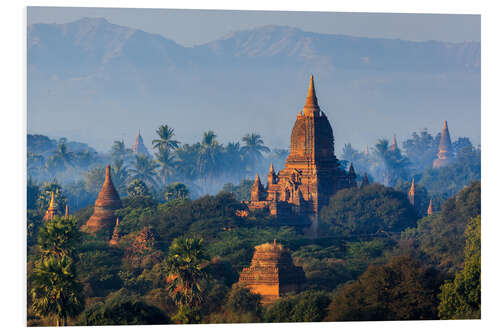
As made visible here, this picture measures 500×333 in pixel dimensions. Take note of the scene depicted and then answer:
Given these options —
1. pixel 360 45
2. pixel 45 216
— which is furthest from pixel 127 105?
pixel 45 216

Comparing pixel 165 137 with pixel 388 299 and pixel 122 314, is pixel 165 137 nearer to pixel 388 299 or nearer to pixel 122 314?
pixel 388 299

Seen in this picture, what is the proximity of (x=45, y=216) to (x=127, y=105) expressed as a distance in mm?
60813

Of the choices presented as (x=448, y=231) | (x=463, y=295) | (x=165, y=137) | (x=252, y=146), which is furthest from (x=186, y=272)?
(x=252, y=146)

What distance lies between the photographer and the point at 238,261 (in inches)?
2672

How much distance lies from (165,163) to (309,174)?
51.2 metres

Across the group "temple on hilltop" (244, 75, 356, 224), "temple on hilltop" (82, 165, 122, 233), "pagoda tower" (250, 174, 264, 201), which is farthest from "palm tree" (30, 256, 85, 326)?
"pagoda tower" (250, 174, 264, 201)

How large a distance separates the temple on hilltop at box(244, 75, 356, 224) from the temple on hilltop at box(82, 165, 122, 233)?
9.84 metres

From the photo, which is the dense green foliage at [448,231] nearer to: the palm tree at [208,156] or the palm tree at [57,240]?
the palm tree at [57,240]

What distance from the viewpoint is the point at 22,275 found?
184 feet

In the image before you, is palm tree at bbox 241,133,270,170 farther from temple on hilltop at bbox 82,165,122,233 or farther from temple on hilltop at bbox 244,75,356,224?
temple on hilltop at bbox 82,165,122,233

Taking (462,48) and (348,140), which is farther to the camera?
(348,140)

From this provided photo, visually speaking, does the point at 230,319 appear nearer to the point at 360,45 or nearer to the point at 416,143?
the point at 360,45

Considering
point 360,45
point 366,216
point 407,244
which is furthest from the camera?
point 360,45

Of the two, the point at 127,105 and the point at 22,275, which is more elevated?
the point at 127,105
